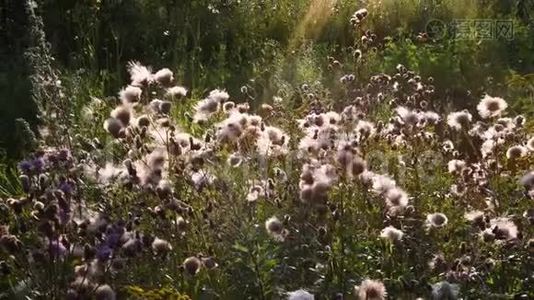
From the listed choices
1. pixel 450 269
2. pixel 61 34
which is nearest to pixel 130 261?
pixel 450 269

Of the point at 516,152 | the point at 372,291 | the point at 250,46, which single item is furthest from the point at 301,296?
the point at 250,46

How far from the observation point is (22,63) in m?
7.55

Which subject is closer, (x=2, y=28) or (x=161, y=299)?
(x=161, y=299)

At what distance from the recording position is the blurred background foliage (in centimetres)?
623

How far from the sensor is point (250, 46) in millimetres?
7676

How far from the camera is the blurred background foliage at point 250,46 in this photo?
623 cm

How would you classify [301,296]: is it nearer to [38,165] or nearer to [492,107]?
[38,165]

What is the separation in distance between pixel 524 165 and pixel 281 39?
172 inches

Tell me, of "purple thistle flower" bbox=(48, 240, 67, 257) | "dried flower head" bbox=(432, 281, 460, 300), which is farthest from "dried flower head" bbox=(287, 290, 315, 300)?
"purple thistle flower" bbox=(48, 240, 67, 257)

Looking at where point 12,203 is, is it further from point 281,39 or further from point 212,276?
point 281,39
